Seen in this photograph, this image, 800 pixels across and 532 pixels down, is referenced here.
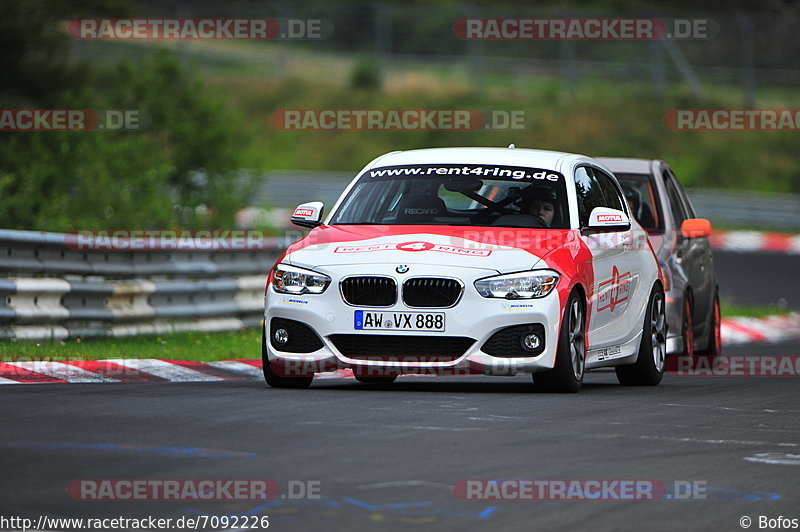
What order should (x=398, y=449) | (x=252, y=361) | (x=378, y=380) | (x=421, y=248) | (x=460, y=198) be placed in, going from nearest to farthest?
(x=398, y=449) < (x=421, y=248) < (x=460, y=198) < (x=378, y=380) < (x=252, y=361)

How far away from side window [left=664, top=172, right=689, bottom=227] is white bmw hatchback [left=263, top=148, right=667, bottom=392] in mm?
3351

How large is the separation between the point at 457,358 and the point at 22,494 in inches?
175

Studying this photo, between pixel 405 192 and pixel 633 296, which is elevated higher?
pixel 405 192

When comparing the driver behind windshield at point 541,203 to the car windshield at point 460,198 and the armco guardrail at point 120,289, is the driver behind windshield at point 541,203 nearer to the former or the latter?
the car windshield at point 460,198

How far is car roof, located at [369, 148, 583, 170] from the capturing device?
39.3ft

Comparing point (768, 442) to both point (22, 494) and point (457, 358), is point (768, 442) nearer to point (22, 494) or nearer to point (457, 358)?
point (457, 358)

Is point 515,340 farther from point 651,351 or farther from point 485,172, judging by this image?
point 651,351

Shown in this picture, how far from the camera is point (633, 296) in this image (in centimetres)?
1231

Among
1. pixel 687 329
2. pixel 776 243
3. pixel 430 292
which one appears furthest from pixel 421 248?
pixel 776 243

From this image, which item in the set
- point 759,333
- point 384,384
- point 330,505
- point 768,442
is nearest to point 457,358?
point 384,384

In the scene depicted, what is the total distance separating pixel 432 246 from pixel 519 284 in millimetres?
632

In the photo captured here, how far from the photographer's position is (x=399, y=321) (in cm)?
1047

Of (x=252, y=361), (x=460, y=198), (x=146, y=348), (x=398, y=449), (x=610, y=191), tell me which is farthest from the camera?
(x=146, y=348)

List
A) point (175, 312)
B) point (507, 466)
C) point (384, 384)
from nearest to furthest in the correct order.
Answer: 1. point (507, 466)
2. point (384, 384)
3. point (175, 312)
